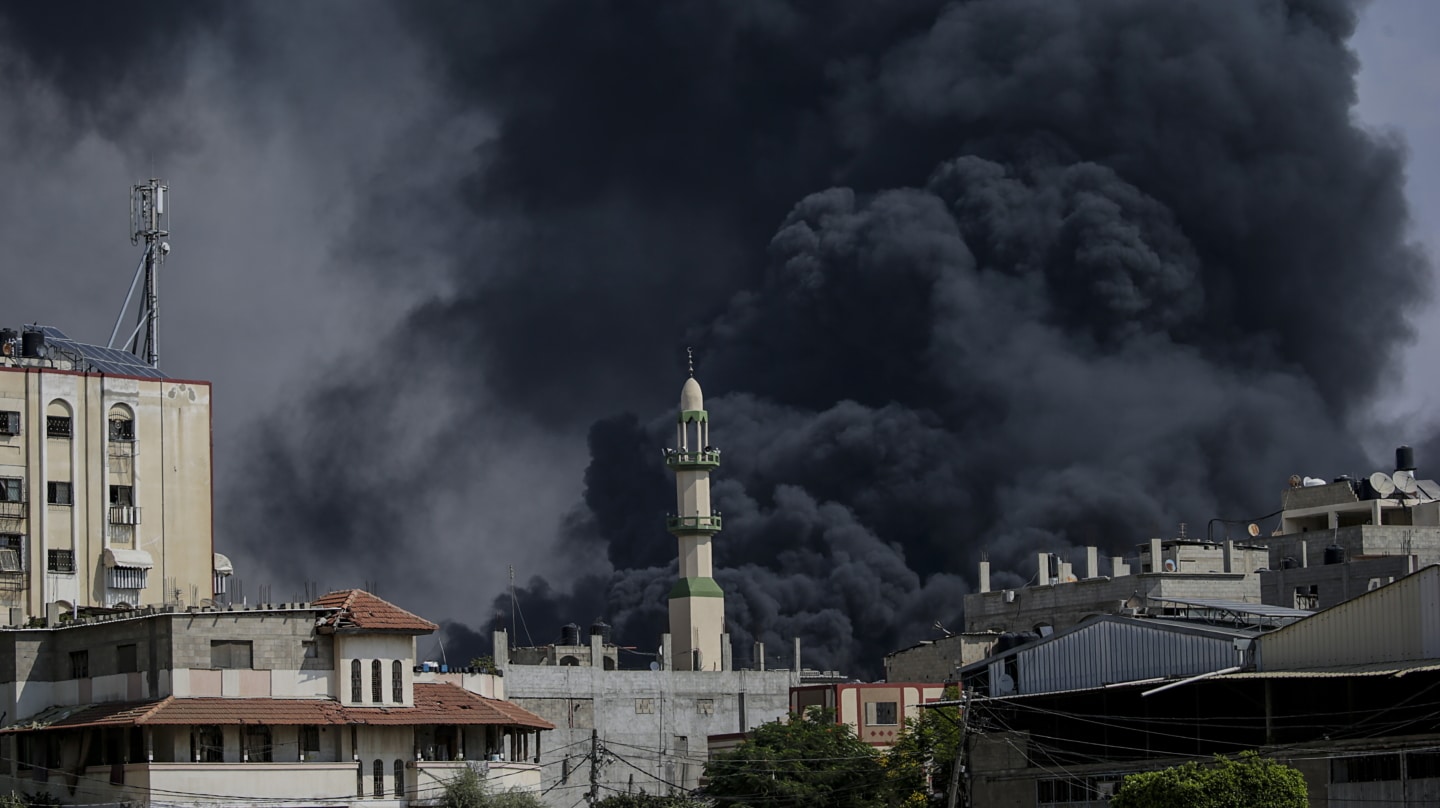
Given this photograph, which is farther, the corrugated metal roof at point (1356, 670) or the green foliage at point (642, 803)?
the green foliage at point (642, 803)

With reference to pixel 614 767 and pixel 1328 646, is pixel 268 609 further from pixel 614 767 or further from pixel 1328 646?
pixel 1328 646

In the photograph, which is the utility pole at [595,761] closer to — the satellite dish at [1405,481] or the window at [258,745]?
the window at [258,745]

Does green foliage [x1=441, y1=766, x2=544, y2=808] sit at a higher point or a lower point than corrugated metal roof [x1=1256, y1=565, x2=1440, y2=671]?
lower

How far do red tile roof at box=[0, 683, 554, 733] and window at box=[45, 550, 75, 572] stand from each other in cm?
1227

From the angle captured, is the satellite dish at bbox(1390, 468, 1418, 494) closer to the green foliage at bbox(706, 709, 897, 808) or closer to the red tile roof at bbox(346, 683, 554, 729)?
the green foliage at bbox(706, 709, 897, 808)

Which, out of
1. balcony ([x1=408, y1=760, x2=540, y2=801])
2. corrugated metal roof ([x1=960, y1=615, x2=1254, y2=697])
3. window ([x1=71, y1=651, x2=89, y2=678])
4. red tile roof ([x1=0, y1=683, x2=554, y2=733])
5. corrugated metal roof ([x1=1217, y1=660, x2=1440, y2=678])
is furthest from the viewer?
window ([x1=71, y1=651, x2=89, y2=678])

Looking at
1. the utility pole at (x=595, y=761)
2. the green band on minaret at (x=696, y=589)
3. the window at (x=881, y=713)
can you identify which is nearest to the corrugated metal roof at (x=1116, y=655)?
→ the utility pole at (x=595, y=761)

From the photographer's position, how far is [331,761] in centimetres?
7856

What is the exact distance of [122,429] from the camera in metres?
95.1

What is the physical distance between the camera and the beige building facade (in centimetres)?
9206

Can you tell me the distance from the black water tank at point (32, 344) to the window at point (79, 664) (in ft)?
58.1

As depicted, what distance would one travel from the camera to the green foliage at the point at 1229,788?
52.9 metres

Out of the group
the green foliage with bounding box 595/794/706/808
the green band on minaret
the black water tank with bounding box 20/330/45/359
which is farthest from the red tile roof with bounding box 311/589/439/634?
the green band on minaret

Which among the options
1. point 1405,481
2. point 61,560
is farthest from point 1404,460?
point 61,560
